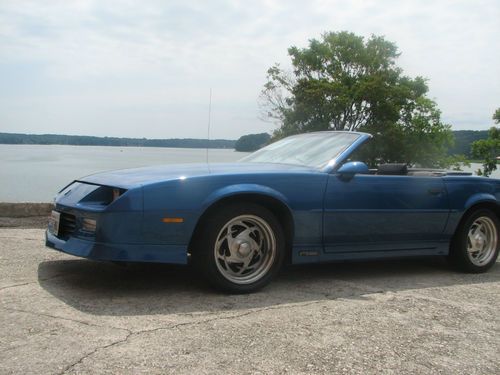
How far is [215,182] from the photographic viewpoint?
3.87 meters

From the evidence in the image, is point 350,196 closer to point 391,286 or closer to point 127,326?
point 391,286

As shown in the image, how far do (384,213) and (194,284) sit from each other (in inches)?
69.8

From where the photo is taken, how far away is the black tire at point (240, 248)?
3.84 metres

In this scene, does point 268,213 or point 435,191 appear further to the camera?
point 435,191

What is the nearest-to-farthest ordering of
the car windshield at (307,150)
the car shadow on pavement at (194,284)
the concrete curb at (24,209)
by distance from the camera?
the car shadow on pavement at (194,284) < the car windshield at (307,150) < the concrete curb at (24,209)

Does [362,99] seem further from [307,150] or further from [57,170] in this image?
[307,150]


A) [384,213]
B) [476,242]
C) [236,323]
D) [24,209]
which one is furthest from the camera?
[24,209]

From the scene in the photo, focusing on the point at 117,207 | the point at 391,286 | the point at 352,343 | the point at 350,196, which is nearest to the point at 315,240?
the point at 350,196

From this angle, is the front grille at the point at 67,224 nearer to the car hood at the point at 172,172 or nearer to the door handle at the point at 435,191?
the car hood at the point at 172,172

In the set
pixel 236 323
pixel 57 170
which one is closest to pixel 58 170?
→ pixel 57 170

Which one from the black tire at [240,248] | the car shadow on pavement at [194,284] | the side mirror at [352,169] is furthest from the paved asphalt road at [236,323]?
the side mirror at [352,169]

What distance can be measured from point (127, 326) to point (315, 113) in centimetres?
3000

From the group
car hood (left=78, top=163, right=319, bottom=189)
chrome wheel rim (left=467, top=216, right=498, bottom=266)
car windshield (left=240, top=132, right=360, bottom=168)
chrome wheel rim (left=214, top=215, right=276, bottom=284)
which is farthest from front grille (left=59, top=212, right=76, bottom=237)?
chrome wheel rim (left=467, top=216, right=498, bottom=266)

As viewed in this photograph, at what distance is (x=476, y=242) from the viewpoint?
5.39 meters
